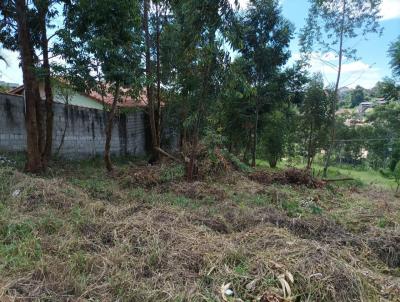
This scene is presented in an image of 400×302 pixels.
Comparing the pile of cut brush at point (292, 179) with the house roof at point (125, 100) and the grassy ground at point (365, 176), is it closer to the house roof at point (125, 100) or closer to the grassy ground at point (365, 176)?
the grassy ground at point (365, 176)

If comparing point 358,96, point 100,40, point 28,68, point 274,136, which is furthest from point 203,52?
point 358,96

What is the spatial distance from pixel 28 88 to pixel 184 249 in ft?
15.8

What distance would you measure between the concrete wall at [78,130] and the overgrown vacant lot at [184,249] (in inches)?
127

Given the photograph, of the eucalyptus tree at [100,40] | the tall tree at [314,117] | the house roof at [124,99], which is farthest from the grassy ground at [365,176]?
the eucalyptus tree at [100,40]

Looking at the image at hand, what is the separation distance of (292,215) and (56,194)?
3115mm

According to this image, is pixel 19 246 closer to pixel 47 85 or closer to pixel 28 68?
pixel 28 68

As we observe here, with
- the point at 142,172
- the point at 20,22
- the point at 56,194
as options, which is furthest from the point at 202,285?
the point at 20,22

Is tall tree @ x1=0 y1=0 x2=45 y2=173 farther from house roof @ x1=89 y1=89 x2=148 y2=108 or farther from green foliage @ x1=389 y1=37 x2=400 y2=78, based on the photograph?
green foliage @ x1=389 y1=37 x2=400 y2=78

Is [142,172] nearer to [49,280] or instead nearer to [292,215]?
[292,215]

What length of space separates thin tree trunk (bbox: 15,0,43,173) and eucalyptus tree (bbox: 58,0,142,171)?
0.66 m

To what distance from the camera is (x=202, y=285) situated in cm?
247

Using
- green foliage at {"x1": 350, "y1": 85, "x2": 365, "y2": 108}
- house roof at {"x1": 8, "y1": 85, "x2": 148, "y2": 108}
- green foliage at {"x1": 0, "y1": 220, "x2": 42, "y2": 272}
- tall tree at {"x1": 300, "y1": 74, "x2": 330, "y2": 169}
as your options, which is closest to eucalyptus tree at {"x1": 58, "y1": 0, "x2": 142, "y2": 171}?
house roof at {"x1": 8, "y1": 85, "x2": 148, "y2": 108}

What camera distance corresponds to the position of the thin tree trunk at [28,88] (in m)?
5.88

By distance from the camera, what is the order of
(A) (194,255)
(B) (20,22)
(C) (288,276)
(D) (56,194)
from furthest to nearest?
(B) (20,22) < (D) (56,194) < (A) (194,255) < (C) (288,276)
